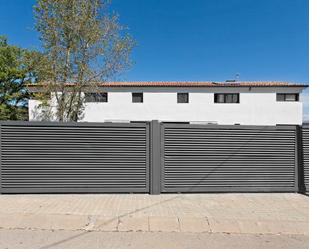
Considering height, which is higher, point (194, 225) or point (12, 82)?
point (12, 82)

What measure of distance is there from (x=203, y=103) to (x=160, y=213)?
20118 mm

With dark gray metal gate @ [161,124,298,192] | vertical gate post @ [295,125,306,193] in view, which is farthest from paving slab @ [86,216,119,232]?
vertical gate post @ [295,125,306,193]

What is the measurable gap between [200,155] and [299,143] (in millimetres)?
2769

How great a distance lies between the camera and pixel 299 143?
7.35 m

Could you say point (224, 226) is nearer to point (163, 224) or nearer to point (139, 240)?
point (163, 224)

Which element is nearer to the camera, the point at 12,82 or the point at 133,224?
the point at 133,224

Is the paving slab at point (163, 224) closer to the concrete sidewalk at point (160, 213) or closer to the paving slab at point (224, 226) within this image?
the concrete sidewalk at point (160, 213)

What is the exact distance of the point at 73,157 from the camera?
273 inches

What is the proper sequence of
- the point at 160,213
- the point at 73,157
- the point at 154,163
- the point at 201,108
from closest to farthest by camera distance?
the point at 160,213 → the point at 73,157 → the point at 154,163 → the point at 201,108

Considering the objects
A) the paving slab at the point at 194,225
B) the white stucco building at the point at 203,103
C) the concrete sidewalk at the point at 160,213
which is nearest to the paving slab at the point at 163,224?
the concrete sidewalk at the point at 160,213

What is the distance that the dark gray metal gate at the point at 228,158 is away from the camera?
7.14 metres

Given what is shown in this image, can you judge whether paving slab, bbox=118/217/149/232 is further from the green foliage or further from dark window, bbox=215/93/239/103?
the green foliage

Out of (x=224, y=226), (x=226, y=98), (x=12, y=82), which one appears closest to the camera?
(x=224, y=226)

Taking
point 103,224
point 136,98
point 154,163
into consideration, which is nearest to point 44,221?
point 103,224
